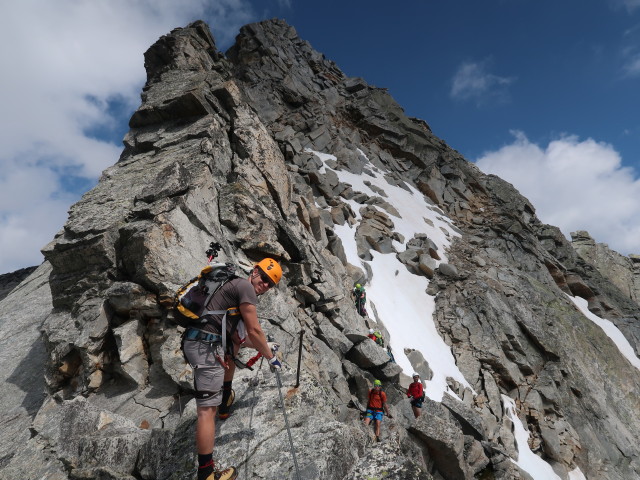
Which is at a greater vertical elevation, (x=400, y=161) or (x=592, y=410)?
(x=400, y=161)

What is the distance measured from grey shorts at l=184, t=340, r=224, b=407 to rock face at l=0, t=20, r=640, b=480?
33.8 inches

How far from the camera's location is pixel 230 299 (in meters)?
4.73

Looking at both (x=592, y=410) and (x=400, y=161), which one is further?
(x=400, y=161)

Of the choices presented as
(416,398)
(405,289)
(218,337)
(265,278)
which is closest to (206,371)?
(218,337)

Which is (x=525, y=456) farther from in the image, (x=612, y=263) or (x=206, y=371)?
(x=612, y=263)

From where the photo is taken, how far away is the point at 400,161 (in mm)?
47812

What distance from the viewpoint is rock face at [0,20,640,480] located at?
5.23 meters

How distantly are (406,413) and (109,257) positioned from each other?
11.3 metres

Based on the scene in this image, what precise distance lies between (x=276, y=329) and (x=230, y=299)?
207 inches

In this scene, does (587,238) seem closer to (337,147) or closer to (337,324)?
(337,147)

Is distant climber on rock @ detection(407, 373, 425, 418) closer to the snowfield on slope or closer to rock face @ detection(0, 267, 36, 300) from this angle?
the snowfield on slope

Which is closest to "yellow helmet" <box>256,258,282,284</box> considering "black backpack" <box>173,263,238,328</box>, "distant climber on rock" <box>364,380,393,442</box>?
"black backpack" <box>173,263,238,328</box>

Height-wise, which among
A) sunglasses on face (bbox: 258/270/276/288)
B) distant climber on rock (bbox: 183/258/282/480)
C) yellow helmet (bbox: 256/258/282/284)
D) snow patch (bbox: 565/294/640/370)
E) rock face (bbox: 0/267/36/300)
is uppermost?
rock face (bbox: 0/267/36/300)

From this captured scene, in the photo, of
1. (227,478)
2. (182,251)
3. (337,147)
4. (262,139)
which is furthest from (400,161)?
(227,478)
